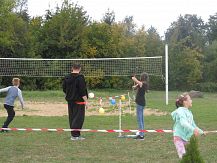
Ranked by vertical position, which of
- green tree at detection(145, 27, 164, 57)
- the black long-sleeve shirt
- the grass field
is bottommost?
the grass field

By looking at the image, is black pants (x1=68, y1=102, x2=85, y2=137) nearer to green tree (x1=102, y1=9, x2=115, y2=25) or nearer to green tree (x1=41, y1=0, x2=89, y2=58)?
green tree (x1=41, y1=0, x2=89, y2=58)

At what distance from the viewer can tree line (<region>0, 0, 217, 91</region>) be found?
34.4 meters

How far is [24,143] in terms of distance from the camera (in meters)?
9.62

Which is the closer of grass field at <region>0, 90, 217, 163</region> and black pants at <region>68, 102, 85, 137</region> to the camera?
grass field at <region>0, 90, 217, 163</region>

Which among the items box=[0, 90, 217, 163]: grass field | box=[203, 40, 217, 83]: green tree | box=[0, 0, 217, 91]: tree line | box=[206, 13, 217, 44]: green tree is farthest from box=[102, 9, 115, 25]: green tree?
box=[0, 90, 217, 163]: grass field

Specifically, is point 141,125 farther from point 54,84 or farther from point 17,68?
point 54,84

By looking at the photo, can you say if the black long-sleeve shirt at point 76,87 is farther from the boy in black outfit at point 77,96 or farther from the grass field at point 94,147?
the grass field at point 94,147

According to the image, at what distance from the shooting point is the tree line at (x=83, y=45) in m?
34.4

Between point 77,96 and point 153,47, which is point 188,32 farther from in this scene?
point 77,96

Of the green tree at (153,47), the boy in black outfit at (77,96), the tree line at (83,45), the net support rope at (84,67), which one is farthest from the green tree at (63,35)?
the boy in black outfit at (77,96)

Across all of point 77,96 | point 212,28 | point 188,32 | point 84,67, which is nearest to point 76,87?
→ point 77,96

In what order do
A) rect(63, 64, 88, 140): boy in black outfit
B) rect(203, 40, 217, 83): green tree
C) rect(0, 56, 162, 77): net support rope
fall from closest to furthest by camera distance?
1. rect(63, 64, 88, 140): boy in black outfit
2. rect(0, 56, 162, 77): net support rope
3. rect(203, 40, 217, 83): green tree

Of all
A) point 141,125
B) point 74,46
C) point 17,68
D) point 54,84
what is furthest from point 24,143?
point 74,46

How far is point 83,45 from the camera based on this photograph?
35531 mm
